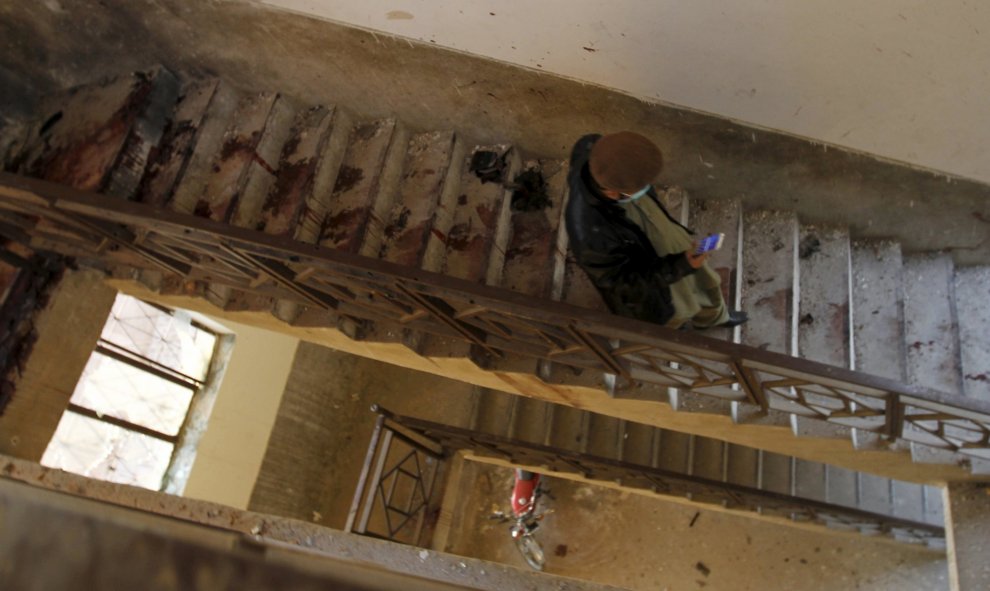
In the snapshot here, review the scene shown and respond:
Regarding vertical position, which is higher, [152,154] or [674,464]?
[152,154]

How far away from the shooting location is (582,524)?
8.07 m

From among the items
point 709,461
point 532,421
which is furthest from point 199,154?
point 709,461

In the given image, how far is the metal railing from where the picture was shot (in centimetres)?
258

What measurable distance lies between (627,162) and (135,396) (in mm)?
5689

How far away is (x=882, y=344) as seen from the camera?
381 centimetres

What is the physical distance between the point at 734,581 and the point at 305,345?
5.20m

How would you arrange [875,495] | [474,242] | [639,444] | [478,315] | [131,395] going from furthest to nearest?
[639,444]
[875,495]
[131,395]
[474,242]
[478,315]

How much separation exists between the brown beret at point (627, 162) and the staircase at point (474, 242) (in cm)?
107

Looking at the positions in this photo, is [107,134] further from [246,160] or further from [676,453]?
[676,453]

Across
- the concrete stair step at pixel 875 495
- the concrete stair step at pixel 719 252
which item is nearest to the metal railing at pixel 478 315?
the concrete stair step at pixel 719 252

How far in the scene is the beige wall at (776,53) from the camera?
2316 mm

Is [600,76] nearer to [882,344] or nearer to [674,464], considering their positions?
[882,344]

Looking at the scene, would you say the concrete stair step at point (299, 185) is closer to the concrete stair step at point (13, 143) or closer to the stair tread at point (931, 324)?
the concrete stair step at point (13, 143)

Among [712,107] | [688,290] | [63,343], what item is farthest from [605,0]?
[63,343]
